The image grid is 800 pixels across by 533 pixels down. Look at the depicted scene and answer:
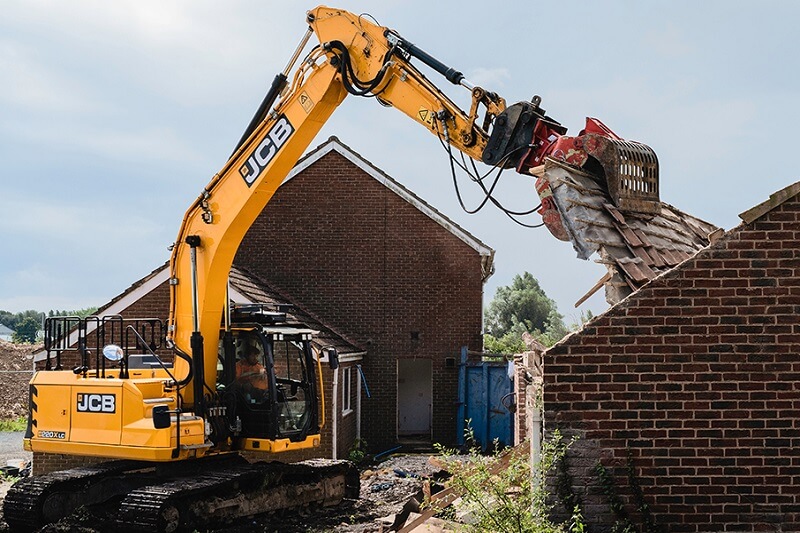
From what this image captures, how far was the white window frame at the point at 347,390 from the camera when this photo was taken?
836 inches

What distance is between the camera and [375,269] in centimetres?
2367

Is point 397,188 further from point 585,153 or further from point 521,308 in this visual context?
point 521,308

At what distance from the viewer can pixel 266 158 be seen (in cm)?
1334

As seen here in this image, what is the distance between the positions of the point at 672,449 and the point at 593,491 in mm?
869

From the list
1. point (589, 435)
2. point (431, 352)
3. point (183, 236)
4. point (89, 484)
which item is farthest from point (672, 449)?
point (431, 352)

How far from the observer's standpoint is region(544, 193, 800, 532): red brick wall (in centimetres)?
900

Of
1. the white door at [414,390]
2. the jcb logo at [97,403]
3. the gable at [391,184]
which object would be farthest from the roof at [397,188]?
the jcb logo at [97,403]

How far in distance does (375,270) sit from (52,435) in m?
11.2

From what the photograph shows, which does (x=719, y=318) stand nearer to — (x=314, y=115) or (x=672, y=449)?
(x=672, y=449)

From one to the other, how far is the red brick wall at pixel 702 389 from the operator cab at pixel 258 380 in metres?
5.55

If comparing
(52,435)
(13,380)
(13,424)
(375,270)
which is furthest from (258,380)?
(13,380)

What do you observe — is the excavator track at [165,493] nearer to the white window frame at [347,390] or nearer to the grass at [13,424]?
the white window frame at [347,390]

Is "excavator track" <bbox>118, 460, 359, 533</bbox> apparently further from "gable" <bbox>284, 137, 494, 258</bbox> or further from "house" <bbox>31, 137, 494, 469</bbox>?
"gable" <bbox>284, 137, 494, 258</bbox>

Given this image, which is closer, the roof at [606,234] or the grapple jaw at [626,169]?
the roof at [606,234]
